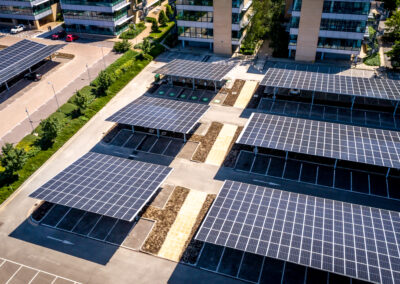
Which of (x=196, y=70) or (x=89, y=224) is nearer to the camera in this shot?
(x=89, y=224)

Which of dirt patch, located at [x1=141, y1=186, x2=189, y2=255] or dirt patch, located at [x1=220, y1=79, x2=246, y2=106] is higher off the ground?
dirt patch, located at [x1=220, y1=79, x2=246, y2=106]

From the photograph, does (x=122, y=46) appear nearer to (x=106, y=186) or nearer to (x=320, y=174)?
(x=106, y=186)

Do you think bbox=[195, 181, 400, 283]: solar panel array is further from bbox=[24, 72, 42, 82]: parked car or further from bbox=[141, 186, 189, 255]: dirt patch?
bbox=[24, 72, 42, 82]: parked car

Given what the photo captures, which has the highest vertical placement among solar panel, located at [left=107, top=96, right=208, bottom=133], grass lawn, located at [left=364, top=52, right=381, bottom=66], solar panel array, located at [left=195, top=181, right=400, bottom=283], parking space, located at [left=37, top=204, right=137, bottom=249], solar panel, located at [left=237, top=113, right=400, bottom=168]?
grass lawn, located at [left=364, top=52, right=381, bottom=66]

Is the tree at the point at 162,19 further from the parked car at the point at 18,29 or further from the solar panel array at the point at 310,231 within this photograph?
the solar panel array at the point at 310,231

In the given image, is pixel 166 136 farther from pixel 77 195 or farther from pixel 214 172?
pixel 77 195

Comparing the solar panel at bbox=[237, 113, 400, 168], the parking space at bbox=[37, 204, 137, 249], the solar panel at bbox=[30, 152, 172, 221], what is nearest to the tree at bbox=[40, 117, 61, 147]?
the solar panel at bbox=[30, 152, 172, 221]

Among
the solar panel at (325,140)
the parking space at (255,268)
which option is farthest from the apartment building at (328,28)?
the parking space at (255,268)

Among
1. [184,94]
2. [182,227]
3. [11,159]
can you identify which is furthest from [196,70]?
[11,159]
